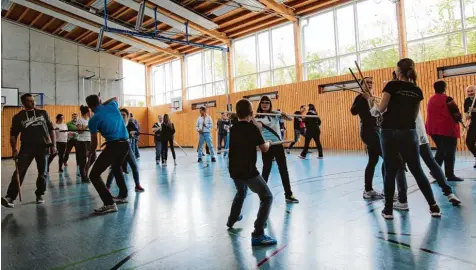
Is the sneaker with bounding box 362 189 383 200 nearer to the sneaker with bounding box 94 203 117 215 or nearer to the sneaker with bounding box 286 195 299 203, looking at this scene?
the sneaker with bounding box 286 195 299 203

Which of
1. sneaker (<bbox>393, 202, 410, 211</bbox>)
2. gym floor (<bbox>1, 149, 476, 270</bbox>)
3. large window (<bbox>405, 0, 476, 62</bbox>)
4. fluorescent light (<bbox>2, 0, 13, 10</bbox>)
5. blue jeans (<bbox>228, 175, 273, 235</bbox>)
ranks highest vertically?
fluorescent light (<bbox>2, 0, 13, 10</bbox>)

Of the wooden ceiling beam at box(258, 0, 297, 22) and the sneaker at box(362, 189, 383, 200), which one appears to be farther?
the wooden ceiling beam at box(258, 0, 297, 22)

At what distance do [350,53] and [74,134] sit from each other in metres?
10.8

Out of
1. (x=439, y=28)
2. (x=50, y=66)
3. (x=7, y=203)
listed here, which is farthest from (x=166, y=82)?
(x=7, y=203)

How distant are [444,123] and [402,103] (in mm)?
2171

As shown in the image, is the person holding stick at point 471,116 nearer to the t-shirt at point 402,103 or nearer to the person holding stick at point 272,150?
the t-shirt at point 402,103

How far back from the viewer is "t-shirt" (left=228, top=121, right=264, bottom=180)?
2.71 meters

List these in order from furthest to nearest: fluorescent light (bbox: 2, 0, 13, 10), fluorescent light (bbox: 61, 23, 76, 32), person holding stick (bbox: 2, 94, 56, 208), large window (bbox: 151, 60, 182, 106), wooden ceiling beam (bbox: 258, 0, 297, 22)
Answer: large window (bbox: 151, 60, 182, 106)
fluorescent light (bbox: 61, 23, 76, 32)
fluorescent light (bbox: 2, 0, 13, 10)
wooden ceiling beam (bbox: 258, 0, 297, 22)
person holding stick (bbox: 2, 94, 56, 208)

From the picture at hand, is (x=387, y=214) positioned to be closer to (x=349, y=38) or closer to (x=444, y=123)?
(x=444, y=123)

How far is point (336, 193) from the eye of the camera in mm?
4395

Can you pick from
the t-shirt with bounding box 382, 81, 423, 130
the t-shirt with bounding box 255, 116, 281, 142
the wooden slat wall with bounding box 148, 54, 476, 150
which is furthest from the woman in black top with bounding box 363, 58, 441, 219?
the wooden slat wall with bounding box 148, 54, 476, 150

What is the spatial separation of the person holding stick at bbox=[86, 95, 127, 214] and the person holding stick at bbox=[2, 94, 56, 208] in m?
1.05

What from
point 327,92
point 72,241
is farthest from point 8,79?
point 72,241

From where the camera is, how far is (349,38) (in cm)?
1327
